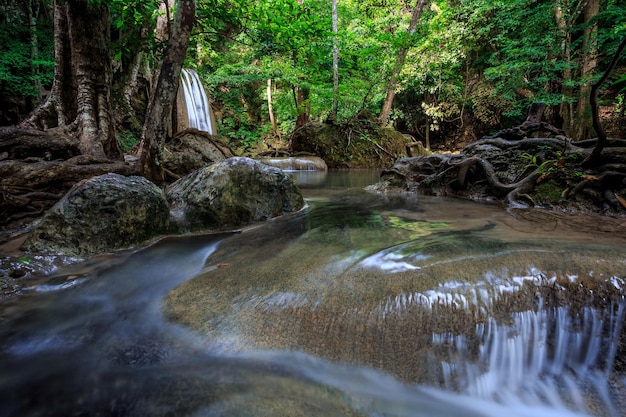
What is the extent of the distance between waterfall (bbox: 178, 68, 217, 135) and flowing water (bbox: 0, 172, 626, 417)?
11144mm

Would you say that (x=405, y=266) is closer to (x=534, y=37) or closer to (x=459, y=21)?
(x=534, y=37)

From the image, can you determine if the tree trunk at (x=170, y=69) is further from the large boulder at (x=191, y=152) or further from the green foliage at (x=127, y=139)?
the green foliage at (x=127, y=139)

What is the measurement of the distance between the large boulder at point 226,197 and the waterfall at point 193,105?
8629mm

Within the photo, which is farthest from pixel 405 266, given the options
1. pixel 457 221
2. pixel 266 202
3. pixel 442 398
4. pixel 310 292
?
pixel 266 202

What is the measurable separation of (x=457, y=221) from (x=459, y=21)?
56.6 ft

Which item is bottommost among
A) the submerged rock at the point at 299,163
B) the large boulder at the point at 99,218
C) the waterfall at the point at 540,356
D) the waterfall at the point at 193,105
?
the waterfall at the point at 540,356

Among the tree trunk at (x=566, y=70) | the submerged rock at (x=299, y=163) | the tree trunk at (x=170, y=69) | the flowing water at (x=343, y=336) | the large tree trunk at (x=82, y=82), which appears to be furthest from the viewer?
the submerged rock at (x=299, y=163)

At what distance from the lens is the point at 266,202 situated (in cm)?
470

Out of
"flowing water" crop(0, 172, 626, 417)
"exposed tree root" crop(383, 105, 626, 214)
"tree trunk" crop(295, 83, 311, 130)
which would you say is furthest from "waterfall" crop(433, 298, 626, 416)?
"tree trunk" crop(295, 83, 311, 130)

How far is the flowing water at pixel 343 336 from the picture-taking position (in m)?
1.49

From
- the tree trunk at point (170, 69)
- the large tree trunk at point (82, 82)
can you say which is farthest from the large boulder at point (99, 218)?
the large tree trunk at point (82, 82)

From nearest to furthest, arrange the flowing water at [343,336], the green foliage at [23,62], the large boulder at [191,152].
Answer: the flowing water at [343,336] → the large boulder at [191,152] → the green foliage at [23,62]

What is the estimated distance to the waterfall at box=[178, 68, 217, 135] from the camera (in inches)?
497

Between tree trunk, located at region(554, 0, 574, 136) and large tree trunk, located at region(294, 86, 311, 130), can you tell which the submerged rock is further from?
tree trunk, located at region(554, 0, 574, 136)
